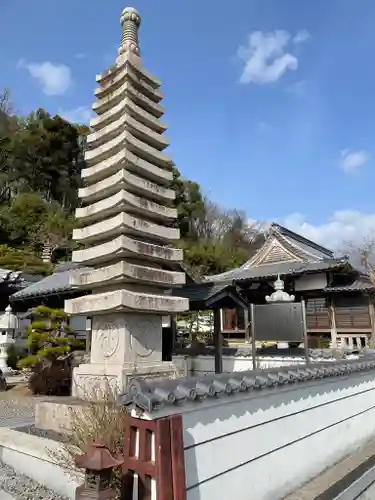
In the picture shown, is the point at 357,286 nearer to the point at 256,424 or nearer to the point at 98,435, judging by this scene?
the point at 256,424

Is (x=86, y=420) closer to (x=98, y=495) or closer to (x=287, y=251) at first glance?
(x=98, y=495)

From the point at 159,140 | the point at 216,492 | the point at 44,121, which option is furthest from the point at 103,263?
the point at 44,121

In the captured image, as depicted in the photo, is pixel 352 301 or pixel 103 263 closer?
pixel 103 263

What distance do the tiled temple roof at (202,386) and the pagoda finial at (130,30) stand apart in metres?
7.26

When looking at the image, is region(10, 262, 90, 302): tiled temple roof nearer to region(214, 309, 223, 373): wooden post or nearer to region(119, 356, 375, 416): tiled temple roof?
region(214, 309, 223, 373): wooden post

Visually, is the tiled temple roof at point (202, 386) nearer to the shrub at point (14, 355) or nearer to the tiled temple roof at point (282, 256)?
the shrub at point (14, 355)

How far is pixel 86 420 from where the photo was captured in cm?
415

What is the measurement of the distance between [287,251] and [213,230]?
23.4 m

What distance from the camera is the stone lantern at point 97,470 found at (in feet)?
9.53

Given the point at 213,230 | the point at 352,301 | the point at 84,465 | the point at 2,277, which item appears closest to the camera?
the point at 84,465

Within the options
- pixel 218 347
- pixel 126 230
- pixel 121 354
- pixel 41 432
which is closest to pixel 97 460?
pixel 41 432

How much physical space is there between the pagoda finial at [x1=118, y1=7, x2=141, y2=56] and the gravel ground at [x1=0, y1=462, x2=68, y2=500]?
792cm

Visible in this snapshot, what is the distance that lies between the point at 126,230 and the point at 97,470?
4878 millimetres

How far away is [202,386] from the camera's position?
3412 mm
